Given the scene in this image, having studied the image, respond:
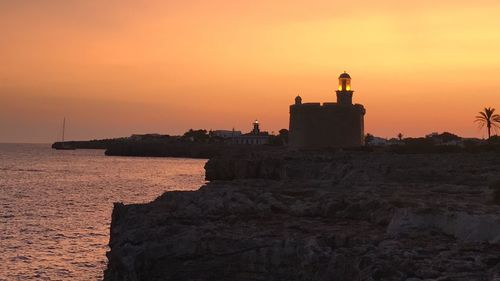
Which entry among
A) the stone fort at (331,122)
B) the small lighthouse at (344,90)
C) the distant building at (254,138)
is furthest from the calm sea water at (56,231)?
the distant building at (254,138)

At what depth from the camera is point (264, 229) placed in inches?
388

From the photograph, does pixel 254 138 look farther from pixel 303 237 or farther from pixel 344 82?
pixel 303 237

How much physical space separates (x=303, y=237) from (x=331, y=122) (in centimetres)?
6117

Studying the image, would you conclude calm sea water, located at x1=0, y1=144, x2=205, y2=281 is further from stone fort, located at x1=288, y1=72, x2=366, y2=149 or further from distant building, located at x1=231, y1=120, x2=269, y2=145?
distant building, located at x1=231, y1=120, x2=269, y2=145

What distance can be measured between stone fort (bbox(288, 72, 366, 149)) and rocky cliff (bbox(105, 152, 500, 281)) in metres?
56.4

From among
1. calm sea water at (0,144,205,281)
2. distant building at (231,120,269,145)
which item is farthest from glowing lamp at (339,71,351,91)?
distant building at (231,120,269,145)

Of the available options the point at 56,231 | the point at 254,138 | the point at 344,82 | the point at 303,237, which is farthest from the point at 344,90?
the point at 254,138

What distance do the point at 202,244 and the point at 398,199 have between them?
438 cm

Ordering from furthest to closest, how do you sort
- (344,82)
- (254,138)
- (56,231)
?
(254,138)
(344,82)
(56,231)

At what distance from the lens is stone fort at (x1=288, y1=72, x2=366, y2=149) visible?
6912 centimetres

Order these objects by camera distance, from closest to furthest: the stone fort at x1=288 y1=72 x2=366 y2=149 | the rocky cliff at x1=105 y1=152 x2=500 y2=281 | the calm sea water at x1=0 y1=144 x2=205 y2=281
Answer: the rocky cliff at x1=105 y1=152 x2=500 y2=281 → the calm sea water at x1=0 y1=144 x2=205 y2=281 → the stone fort at x1=288 y1=72 x2=366 y2=149

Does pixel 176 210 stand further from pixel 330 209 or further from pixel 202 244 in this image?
pixel 330 209

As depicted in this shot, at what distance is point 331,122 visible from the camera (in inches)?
2734

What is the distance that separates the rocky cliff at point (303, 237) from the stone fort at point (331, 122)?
185ft
